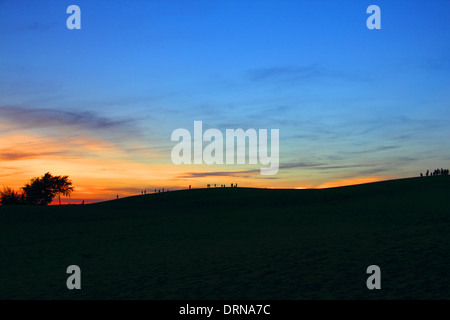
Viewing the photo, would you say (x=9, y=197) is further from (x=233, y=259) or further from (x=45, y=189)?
(x=233, y=259)

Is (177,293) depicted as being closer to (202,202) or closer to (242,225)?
(242,225)

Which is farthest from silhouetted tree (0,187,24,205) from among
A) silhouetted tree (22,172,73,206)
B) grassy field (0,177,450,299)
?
grassy field (0,177,450,299)

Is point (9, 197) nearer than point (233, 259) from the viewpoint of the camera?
No

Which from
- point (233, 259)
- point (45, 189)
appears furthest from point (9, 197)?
point (233, 259)

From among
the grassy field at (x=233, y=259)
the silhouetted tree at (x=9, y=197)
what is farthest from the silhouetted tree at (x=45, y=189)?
the grassy field at (x=233, y=259)

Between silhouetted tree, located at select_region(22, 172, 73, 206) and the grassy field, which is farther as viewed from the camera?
silhouetted tree, located at select_region(22, 172, 73, 206)

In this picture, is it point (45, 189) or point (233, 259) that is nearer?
point (233, 259)

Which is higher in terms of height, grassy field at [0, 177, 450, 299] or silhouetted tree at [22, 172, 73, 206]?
silhouetted tree at [22, 172, 73, 206]

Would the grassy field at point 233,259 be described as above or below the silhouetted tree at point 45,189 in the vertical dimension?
below

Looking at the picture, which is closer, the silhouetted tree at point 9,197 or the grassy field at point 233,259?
the grassy field at point 233,259

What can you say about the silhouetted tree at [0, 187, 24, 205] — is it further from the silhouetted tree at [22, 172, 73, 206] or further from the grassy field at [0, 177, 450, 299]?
the grassy field at [0, 177, 450, 299]

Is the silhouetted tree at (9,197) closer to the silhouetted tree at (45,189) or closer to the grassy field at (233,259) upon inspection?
the silhouetted tree at (45,189)
